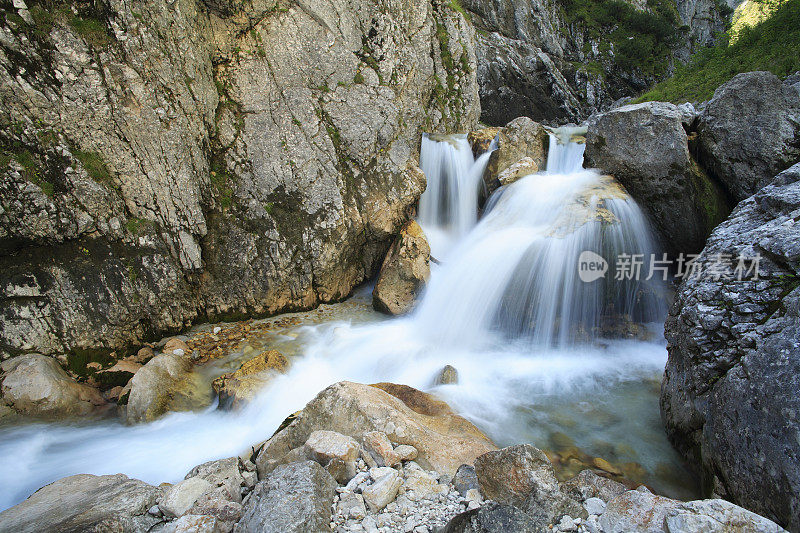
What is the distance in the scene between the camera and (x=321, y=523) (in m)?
2.38

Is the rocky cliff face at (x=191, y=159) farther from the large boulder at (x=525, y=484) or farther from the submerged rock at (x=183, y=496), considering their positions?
the large boulder at (x=525, y=484)

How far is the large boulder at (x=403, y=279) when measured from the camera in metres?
8.66

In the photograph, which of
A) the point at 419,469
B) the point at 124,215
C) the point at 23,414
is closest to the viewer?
the point at 419,469

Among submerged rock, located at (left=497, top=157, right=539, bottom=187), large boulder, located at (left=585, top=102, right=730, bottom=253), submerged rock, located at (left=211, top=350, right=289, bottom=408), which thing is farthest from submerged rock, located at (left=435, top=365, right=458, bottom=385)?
submerged rock, located at (left=497, top=157, right=539, bottom=187)

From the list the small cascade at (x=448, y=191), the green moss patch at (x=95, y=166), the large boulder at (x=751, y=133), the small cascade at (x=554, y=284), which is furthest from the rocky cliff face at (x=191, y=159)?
the large boulder at (x=751, y=133)

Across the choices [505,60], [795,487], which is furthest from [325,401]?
[505,60]

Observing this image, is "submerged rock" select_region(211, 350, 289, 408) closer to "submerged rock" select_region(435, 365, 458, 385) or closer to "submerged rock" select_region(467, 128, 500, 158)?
"submerged rock" select_region(435, 365, 458, 385)

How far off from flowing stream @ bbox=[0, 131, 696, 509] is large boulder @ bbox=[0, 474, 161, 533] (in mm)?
1249

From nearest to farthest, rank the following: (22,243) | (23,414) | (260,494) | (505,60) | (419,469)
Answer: (260,494) < (419,469) < (23,414) < (22,243) < (505,60)

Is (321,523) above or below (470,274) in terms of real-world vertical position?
below

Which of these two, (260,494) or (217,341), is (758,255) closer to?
(260,494)

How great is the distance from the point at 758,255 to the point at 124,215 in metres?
9.02

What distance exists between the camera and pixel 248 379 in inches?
229

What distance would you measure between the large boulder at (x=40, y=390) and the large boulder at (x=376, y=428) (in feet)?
12.8
